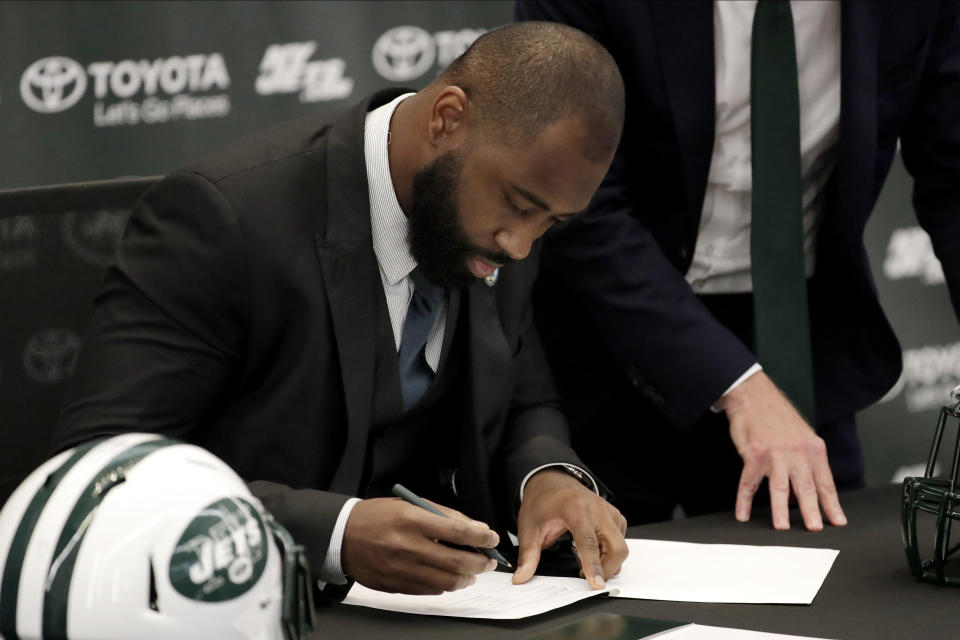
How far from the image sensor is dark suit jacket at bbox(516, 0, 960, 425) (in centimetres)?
177

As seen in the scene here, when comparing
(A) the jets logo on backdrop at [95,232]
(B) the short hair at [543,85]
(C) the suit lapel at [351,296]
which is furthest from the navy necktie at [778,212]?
(A) the jets logo on backdrop at [95,232]

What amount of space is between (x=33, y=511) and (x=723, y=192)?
4.12 feet

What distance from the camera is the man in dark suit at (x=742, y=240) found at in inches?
69.0

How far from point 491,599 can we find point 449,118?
0.58 metres

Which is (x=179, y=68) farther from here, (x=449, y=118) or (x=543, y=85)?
(x=543, y=85)

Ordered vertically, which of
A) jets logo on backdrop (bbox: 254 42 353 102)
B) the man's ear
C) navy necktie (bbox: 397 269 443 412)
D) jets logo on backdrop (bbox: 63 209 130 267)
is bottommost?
navy necktie (bbox: 397 269 443 412)

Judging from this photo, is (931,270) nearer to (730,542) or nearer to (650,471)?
(650,471)

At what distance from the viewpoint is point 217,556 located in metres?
0.87

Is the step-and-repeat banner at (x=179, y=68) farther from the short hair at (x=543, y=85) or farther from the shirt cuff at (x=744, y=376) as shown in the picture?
the shirt cuff at (x=744, y=376)

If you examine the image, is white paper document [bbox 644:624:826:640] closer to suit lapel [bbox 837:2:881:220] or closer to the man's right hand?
the man's right hand

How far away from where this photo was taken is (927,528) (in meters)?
1.50

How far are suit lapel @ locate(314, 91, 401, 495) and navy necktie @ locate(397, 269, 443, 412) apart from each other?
0.08 meters

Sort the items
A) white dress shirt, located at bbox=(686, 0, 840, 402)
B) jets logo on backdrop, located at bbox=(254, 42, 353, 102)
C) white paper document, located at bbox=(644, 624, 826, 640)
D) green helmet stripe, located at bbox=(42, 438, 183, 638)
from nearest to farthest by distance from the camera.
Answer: green helmet stripe, located at bbox=(42, 438, 183, 638), white paper document, located at bbox=(644, 624, 826, 640), white dress shirt, located at bbox=(686, 0, 840, 402), jets logo on backdrop, located at bbox=(254, 42, 353, 102)

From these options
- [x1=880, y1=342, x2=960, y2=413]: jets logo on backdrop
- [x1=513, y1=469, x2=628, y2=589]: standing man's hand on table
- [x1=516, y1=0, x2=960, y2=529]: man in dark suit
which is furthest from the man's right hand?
[x1=880, y1=342, x2=960, y2=413]: jets logo on backdrop
